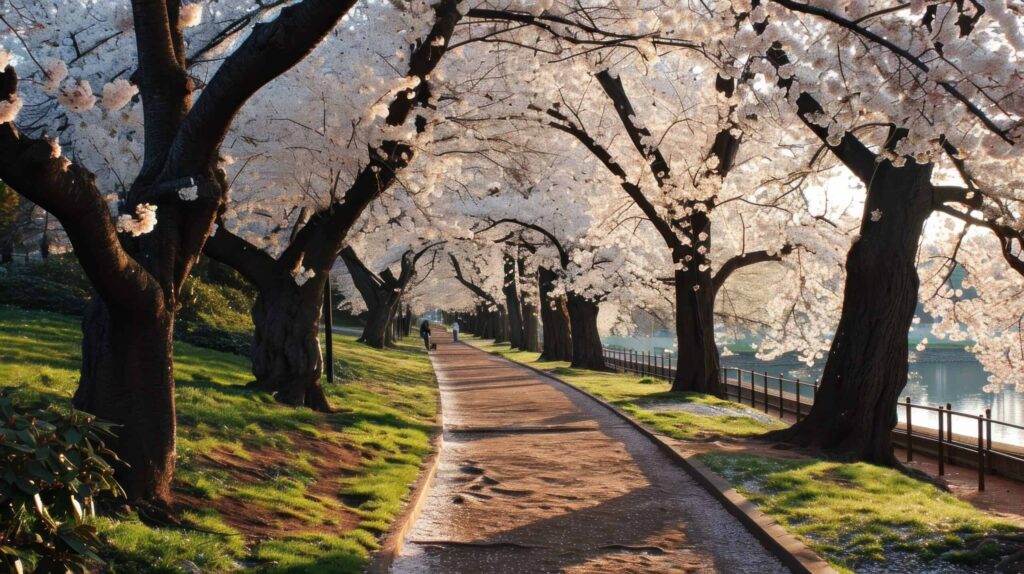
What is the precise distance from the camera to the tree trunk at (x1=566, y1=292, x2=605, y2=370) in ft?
113

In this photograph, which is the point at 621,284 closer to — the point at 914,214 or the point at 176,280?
the point at 914,214

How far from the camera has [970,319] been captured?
19.0 metres

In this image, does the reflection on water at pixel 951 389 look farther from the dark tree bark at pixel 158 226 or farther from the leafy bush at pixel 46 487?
the leafy bush at pixel 46 487

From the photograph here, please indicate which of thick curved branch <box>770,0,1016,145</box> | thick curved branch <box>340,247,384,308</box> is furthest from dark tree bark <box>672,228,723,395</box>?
thick curved branch <box>340,247,384,308</box>

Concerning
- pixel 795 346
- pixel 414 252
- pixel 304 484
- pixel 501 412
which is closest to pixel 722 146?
pixel 501 412

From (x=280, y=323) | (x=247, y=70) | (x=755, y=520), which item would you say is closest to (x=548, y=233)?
(x=280, y=323)

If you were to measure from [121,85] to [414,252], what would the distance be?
34.0m

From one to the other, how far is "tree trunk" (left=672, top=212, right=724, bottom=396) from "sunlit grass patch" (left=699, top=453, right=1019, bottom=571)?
932 cm

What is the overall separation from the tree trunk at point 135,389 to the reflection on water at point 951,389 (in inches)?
535

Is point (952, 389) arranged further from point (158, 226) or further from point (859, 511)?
point (158, 226)

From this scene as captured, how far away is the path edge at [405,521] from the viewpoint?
22.6ft

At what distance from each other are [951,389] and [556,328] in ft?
100

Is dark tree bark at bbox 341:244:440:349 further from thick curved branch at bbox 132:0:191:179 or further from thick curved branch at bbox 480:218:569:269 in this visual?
thick curved branch at bbox 132:0:191:179

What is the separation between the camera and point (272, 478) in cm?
942
